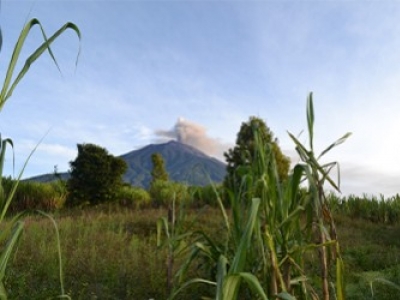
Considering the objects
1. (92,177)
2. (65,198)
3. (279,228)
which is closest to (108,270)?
(279,228)

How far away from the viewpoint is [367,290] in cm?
403

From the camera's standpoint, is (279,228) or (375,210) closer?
(279,228)

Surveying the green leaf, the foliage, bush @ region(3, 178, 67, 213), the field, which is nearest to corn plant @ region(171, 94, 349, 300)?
the green leaf

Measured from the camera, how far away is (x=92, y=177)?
13.4 metres

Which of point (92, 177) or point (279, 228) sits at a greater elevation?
point (92, 177)

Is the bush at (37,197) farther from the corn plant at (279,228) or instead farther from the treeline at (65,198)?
the corn plant at (279,228)

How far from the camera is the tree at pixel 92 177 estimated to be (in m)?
13.5

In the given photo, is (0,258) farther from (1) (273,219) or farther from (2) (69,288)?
(2) (69,288)

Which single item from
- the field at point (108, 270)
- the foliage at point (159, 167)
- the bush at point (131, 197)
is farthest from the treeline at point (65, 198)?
the foliage at point (159, 167)

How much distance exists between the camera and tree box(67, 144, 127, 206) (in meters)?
13.5

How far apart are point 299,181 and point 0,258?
1434 mm

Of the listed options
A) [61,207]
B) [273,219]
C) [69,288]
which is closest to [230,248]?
[273,219]

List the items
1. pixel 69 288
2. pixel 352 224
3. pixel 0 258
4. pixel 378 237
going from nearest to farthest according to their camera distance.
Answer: pixel 0 258 < pixel 69 288 < pixel 378 237 < pixel 352 224

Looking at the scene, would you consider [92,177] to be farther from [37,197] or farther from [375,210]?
[375,210]
